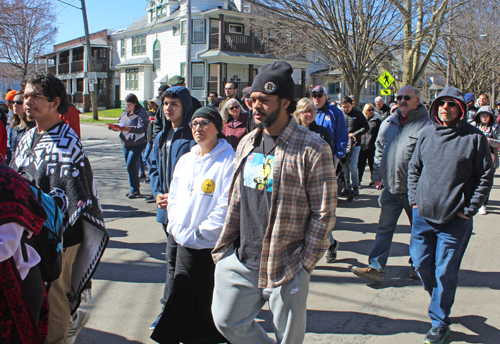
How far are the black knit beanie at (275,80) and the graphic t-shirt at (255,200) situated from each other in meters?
0.28

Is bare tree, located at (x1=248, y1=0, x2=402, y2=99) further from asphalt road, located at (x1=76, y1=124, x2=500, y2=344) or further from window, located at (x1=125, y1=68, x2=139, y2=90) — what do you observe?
window, located at (x1=125, y1=68, x2=139, y2=90)

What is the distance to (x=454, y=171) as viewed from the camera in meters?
3.38

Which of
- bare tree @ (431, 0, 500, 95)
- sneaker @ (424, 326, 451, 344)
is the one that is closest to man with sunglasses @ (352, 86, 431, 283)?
sneaker @ (424, 326, 451, 344)

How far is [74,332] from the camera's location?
3262 mm

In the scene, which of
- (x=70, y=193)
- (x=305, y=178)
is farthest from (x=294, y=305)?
(x=70, y=193)

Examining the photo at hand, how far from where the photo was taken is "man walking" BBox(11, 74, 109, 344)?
2.88 m

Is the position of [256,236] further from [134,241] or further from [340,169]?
[340,169]

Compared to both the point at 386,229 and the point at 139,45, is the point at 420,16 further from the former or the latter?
the point at 139,45

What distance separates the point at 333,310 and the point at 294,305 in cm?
170

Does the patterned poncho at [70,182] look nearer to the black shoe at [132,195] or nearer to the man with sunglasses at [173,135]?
the man with sunglasses at [173,135]

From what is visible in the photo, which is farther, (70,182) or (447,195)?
(447,195)

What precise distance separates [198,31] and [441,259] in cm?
3222

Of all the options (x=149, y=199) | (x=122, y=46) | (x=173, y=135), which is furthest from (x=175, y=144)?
(x=122, y=46)

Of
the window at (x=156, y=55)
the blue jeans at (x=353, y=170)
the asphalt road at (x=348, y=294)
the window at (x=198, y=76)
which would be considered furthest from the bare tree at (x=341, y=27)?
the window at (x=156, y=55)
